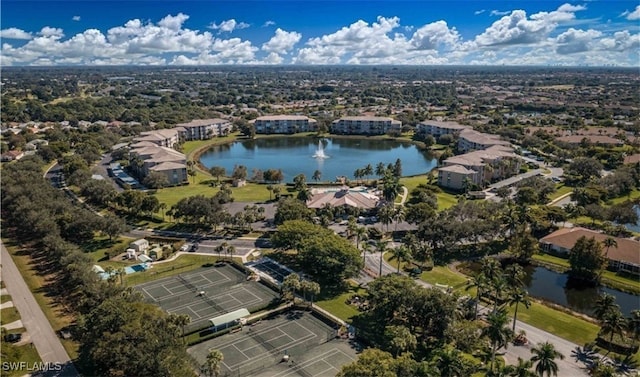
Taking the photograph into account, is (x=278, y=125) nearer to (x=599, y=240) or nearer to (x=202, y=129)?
(x=202, y=129)

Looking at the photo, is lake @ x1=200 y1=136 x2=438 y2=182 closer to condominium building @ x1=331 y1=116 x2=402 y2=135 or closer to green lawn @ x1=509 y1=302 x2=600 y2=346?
condominium building @ x1=331 y1=116 x2=402 y2=135

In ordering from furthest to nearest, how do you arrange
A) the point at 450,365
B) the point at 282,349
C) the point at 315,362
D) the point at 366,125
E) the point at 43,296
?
1. the point at 366,125
2. the point at 43,296
3. the point at 282,349
4. the point at 315,362
5. the point at 450,365

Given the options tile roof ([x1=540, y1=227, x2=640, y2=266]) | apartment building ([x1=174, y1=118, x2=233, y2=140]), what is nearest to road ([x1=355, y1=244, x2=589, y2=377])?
tile roof ([x1=540, y1=227, x2=640, y2=266])

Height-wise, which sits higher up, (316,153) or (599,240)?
(599,240)

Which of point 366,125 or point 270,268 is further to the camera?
point 366,125

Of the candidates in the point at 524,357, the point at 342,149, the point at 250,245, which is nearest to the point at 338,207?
the point at 250,245

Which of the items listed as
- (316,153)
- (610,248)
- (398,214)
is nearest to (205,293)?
(398,214)

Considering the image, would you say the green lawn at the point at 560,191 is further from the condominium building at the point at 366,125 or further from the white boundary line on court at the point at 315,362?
the condominium building at the point at 366,125

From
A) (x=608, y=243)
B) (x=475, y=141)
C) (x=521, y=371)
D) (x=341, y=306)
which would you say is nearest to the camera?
(x=521, y=371)
